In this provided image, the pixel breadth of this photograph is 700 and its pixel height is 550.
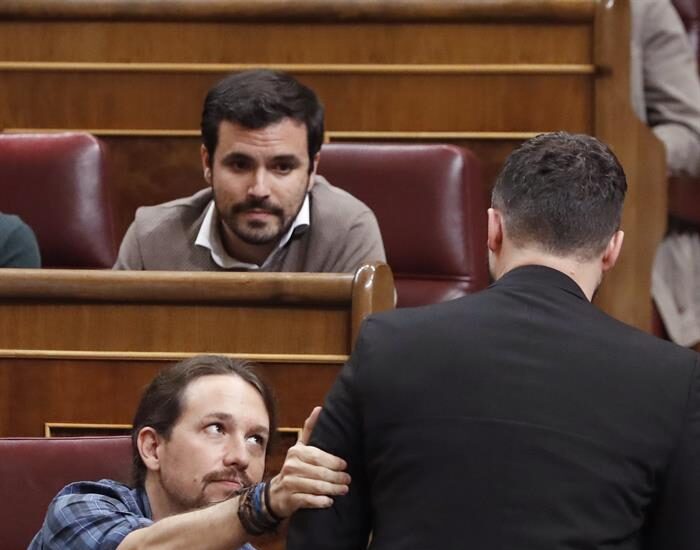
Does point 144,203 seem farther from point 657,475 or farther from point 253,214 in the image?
point 657,475

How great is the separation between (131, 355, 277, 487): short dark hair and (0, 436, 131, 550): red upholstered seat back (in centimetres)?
2

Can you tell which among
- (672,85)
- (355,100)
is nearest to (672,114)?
(672,85)

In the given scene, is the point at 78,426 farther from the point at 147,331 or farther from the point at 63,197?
the point at 63,197

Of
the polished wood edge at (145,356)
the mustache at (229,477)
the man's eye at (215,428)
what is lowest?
the mustache at (229,477)

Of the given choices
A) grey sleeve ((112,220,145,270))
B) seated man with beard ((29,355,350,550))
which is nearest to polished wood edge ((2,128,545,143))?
grey sleeve ((112,220,145,270))

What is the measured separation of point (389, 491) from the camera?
608mm

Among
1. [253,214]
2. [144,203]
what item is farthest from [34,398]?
[144,203]

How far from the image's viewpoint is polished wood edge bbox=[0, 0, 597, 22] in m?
1.43

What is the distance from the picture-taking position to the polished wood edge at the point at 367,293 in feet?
3.02

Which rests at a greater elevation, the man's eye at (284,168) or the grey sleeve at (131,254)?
the man's eye at (284,168)

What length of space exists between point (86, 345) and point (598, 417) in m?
0.46

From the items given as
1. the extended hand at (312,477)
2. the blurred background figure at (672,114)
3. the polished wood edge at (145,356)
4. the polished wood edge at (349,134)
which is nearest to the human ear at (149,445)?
the polished wood edge at (145,356)

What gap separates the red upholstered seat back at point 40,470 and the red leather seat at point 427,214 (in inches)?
17.2

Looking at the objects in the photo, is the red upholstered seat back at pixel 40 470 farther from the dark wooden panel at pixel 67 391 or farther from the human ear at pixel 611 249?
the human ear at pixel 611 249
